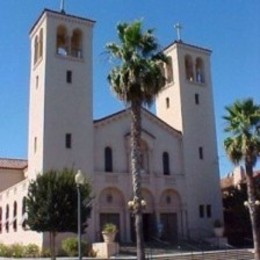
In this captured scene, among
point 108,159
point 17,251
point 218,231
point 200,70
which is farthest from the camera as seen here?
point 200,70

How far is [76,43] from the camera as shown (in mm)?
42281

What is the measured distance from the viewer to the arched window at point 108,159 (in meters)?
39.8

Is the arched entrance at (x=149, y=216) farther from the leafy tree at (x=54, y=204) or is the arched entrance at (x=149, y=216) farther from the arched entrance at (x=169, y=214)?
the leafy tree at (x=54, y=204)

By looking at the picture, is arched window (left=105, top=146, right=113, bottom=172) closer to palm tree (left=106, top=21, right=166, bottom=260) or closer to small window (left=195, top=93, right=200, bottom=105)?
small window (left=195, top=93, right=200, bottom=105)

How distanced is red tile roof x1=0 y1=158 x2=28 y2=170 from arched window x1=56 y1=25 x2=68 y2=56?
1663 centimetres

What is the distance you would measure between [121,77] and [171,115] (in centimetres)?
2220

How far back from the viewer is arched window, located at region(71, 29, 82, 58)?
41469mm

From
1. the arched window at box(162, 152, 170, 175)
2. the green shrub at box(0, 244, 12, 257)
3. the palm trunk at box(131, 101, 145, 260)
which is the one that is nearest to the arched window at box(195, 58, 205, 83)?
the arched window at box(162, 152, 170, 175)

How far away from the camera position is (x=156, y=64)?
83.4 feet

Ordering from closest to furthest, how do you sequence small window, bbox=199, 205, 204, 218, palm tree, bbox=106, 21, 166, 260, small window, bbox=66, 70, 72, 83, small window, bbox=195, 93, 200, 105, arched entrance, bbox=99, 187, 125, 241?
palm tree, bbox=106, 21, 166, 260
arched entrance, bbox=99, 187, 125, 241
small window, bbox=66, 70, 72, 83
small window, bbox=199, 205, 204, 218
small window, bbox=195, 93, 200, 105

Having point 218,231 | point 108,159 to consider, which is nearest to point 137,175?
point 108,159

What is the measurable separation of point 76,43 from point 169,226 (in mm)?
18445

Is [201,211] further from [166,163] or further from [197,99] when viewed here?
[197,99]

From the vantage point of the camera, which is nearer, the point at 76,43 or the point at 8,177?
the point at 76,43
